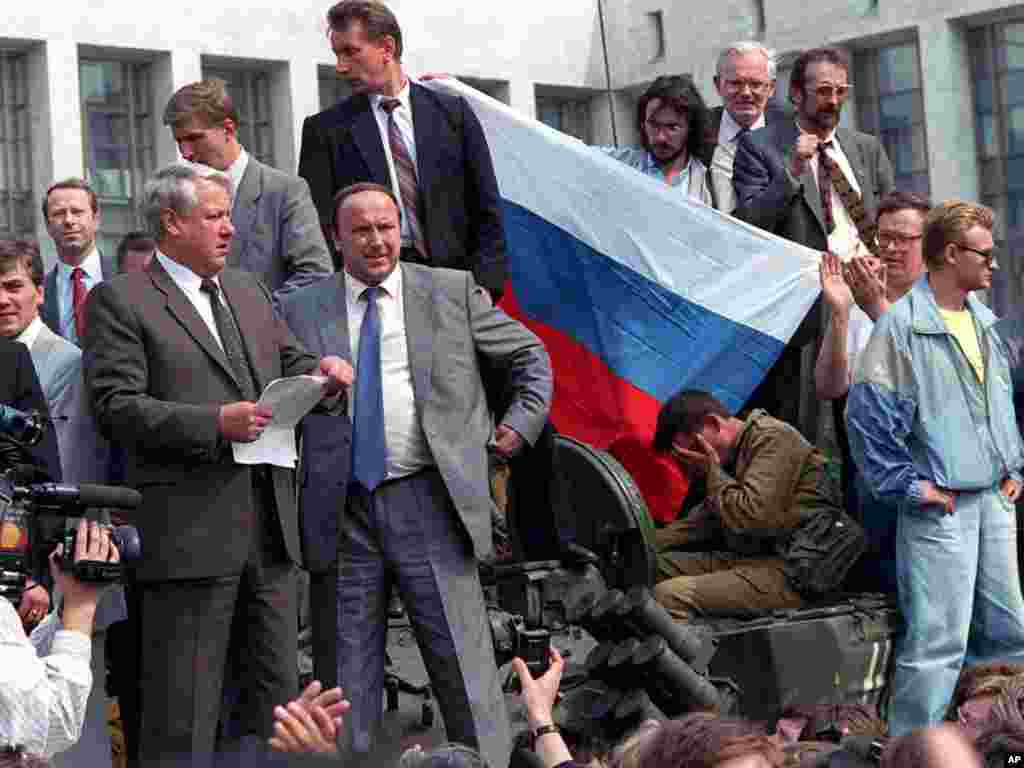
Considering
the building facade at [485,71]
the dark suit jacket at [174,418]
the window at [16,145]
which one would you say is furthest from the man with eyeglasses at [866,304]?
the window at [16,145]

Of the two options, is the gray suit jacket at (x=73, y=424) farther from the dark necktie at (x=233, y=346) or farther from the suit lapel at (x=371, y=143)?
the suit lapel at (x=371, y=143)

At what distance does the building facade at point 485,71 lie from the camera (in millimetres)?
28969

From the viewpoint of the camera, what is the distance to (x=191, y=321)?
800 centimetres

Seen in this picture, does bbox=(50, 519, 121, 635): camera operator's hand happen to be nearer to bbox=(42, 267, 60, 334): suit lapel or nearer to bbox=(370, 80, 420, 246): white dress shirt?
bbox=(370, 80, 420, 246): white dress shirt

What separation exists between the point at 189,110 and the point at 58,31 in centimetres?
2041

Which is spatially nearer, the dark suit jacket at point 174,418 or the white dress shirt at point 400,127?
the dark suit jacket at point 174,418

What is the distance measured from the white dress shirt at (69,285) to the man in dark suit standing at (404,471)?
1.83m

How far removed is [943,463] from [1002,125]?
2200 centimetres

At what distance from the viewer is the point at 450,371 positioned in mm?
8375

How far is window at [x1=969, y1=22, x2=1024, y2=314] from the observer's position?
3033cm

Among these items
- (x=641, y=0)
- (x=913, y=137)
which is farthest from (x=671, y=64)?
(x=913, y=137)

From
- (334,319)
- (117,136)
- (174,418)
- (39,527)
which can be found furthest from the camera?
(117,136)

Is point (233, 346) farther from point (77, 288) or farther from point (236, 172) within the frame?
point (77, 288)

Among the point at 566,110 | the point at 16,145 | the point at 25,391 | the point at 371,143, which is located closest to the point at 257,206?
the point at 371,143
